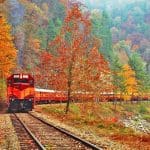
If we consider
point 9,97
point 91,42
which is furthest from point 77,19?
point 9,97

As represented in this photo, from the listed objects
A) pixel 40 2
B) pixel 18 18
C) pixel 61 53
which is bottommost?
pixel 61 53

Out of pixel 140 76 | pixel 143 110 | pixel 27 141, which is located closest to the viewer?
pixel 27 141

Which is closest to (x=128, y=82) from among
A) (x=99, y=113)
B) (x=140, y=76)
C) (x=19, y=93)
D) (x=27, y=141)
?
(x=140, y=76)

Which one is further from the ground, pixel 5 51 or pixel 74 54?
pixel 5 51

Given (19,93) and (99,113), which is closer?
(19,93)

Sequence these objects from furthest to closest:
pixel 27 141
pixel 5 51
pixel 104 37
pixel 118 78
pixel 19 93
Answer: pixel 104 37 → pixel 118 78 → pixel 5 51 → pixel 19 93 → pixel 27 141

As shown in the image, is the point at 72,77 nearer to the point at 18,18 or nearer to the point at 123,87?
the point at 123,87

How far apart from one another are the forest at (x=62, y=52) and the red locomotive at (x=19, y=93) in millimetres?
2617

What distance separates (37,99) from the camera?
5894 cm

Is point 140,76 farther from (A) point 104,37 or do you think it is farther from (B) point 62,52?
(B) point 62,52

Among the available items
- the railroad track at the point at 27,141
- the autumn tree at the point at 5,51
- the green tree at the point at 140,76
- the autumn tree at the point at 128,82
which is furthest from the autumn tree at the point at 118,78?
the railroad track at the point at 27,141

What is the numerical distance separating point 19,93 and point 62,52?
1034 centimetres

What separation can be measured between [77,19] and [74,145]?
18.8m

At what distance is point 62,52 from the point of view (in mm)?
35000
